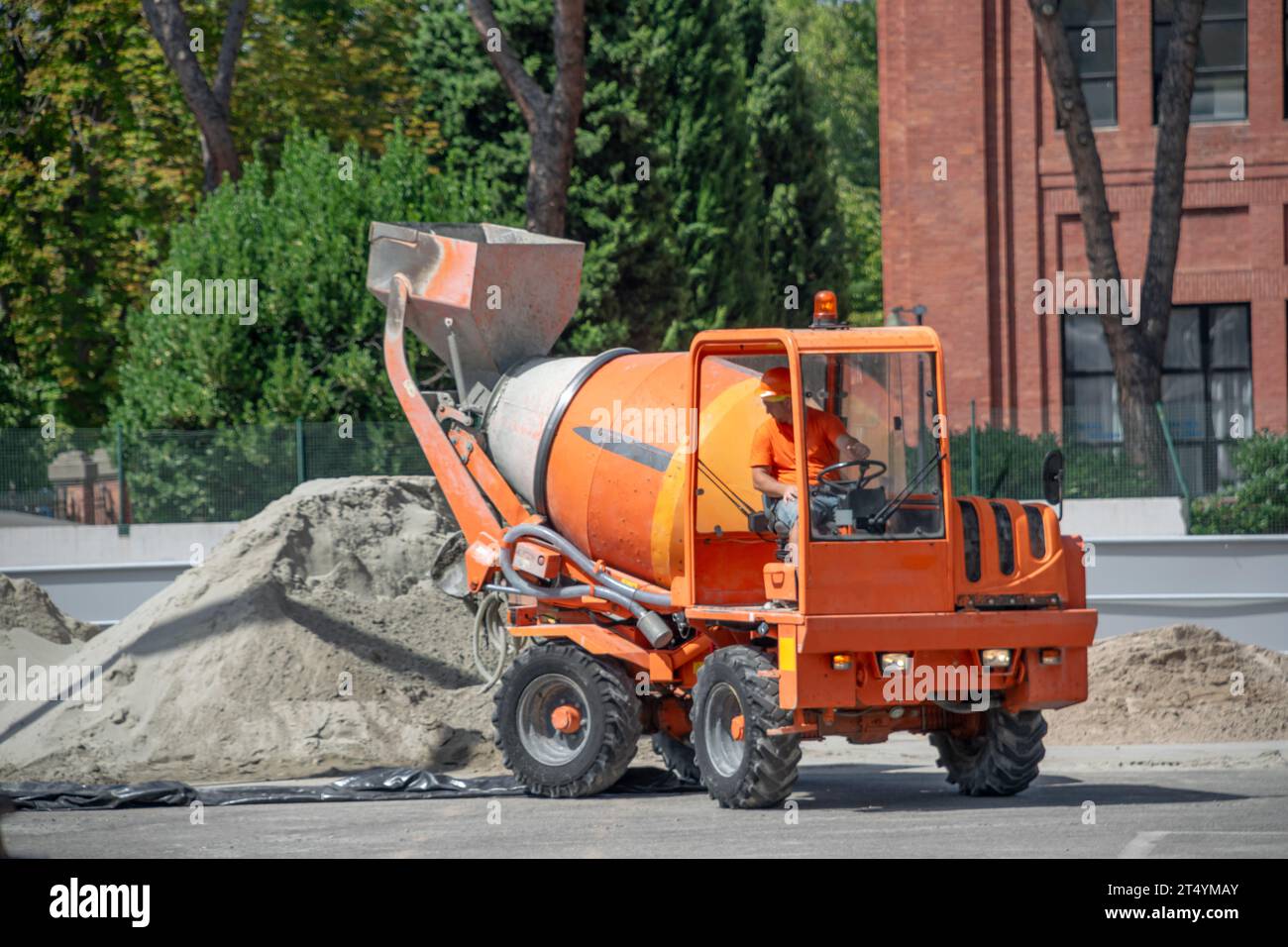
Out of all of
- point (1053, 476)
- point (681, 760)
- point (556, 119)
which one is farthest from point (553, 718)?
point (556, 119)

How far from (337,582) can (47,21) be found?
78.4 ft

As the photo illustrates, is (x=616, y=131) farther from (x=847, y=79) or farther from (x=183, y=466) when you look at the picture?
(x=847, y=79)

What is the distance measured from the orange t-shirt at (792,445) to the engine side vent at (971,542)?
2.99 feet

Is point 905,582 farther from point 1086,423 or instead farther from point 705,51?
point 705,51

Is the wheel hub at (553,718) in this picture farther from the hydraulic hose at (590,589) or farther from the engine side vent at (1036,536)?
the engine side vent at (1036,536)

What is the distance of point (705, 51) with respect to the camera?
38125 millimetres

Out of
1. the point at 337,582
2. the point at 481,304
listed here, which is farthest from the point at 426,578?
the point at 481,304

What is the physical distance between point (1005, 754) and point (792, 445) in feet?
8.15

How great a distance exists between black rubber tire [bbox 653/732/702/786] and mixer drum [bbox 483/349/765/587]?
1456 millimetres

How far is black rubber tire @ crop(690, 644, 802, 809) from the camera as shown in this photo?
39.2ft

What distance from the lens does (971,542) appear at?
39.8 ft

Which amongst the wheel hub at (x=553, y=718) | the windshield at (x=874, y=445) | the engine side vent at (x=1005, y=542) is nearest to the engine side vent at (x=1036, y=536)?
the engine side vent at (x=1005, y=542)

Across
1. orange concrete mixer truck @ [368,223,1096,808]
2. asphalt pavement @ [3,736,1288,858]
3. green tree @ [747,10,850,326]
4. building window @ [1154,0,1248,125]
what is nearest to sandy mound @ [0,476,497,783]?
orange concrete mixer truck @ [368,223,1096,808]

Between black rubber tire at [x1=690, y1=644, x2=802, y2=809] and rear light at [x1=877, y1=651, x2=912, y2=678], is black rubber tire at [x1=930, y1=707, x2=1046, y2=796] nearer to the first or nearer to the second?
rear light at [x1=877, y1=651, x2=912, y2=678]
